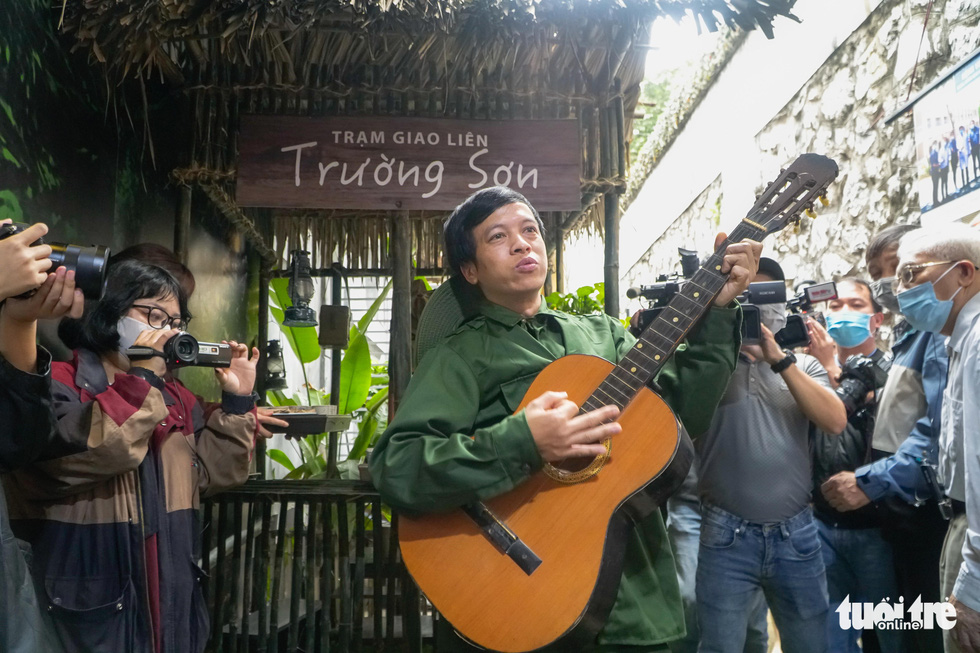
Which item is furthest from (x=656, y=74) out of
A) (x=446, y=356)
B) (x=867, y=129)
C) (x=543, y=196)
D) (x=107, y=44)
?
(x=446, y=356)

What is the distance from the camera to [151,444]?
2.32 metres

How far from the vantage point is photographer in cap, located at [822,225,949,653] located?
2.59 meters

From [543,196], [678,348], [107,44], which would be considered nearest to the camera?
[678,348]

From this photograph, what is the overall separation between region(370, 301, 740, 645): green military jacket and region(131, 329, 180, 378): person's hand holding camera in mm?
860

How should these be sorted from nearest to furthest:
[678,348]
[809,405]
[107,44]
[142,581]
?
[678,348], [142,581], [809,405], [107,44]

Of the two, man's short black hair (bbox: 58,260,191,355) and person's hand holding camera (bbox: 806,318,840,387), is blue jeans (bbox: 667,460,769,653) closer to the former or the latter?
person's hand holding camera (bbox: 806,318,840,387)

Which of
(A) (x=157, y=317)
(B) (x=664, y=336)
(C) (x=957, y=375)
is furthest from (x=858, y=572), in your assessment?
(A) (x=157, y=317)

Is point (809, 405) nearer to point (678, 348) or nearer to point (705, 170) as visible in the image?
point (678, 348)

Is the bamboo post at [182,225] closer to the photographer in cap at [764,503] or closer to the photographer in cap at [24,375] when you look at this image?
the photographer in cap at [24,375]

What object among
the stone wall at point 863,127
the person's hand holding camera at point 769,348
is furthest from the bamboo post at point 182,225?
the stone wall at point 863,127

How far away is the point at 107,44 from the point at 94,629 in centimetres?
238

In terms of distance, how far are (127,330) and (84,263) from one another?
592 millimetres

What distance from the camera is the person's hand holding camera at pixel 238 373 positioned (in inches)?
101

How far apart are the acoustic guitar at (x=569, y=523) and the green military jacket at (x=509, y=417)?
0.25 ft
